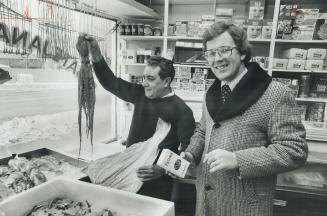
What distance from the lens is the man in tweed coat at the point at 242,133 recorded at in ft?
4.00

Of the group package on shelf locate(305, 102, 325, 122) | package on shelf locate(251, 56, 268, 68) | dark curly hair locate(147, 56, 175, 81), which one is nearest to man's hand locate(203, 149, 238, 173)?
dark curly hair locate(147, 56, 175, 81)

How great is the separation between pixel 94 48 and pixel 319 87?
2.34 metres

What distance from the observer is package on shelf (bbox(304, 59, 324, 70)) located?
281 centimetres

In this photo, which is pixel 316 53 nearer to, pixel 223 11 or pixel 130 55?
pixel 223 11

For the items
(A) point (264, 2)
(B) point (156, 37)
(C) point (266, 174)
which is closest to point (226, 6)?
(A) point (264, 2)

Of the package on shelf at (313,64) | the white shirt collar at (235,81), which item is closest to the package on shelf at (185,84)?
the white shirt collar at (235,81)

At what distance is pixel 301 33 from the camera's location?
2713mm

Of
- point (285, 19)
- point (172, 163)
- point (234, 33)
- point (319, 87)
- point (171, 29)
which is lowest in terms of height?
point (172, 163)

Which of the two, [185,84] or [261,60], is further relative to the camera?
[261,60]

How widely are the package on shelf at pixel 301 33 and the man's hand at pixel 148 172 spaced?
1.89 m

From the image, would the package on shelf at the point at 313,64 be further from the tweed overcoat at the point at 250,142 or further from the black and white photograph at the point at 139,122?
the tweed overcoat at the point at 250,142

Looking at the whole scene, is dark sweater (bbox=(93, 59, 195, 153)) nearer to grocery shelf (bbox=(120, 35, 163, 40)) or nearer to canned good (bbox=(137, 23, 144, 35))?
grocery shelf (bbox=(120, 35, 163, 40))

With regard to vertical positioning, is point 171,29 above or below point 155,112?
above

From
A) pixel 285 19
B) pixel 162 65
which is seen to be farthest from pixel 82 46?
pixel 285 19
